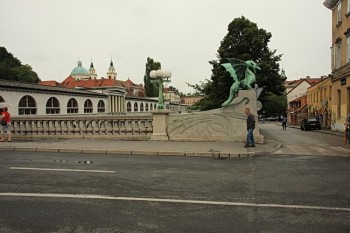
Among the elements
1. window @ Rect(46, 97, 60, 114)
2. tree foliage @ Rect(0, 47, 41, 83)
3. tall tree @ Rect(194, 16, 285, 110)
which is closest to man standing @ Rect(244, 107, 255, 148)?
tall tree @ Rect(194, 16, 285, 110)

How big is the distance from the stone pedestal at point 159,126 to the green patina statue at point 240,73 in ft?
10.5

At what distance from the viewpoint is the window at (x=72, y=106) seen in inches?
2116

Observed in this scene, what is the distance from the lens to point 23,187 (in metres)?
6.43

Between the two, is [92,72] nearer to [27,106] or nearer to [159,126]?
[27,106]

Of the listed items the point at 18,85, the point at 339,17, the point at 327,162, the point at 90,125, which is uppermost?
the point at 339,17

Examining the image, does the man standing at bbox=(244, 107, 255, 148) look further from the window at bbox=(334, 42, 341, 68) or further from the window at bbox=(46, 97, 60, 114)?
the window at bbox=(46, 97, 60, 114)

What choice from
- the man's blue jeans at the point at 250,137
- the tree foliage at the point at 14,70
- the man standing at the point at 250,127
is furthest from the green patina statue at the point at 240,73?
the tree foliage at the point at 14,70

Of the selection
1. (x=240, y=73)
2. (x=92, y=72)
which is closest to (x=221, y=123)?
(x=240, y=73)

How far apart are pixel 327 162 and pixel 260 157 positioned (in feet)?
7.04

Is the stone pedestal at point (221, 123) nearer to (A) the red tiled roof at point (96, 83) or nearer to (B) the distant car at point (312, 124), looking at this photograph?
(B) the distant car at point (312, 124)

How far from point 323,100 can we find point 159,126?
25.8 meters

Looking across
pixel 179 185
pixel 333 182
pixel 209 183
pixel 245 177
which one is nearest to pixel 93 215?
pixel 179 185

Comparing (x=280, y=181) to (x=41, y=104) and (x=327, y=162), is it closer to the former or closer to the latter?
(x=327, y=162)

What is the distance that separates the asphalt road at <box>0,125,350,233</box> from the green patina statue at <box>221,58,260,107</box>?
21.3 ft
